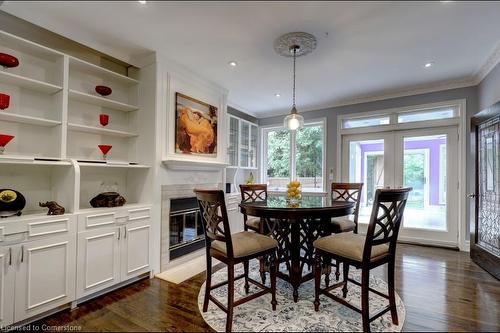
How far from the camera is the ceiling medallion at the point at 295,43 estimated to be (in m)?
2.54

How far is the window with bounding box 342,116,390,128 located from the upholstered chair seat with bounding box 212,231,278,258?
140 inches

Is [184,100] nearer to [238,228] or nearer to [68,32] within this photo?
[68,32]

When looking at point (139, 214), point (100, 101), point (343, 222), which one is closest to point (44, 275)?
point (139, 214)

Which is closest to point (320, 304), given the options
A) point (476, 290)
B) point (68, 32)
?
point (476, 290)

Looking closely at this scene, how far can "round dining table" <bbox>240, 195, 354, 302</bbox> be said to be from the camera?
7.32ft

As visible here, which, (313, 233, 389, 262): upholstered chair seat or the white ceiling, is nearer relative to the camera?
(313, 233, 389, 262): upholstered chair seat

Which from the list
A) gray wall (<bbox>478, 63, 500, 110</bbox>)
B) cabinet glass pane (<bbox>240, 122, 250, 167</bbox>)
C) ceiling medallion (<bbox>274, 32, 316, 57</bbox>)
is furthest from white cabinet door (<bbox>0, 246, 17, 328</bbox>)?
gray wall (<bbox>478, 63, 500, 110</bbox>)

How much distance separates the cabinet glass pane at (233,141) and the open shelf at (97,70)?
2178 mm

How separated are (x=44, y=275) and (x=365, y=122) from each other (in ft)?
16.8

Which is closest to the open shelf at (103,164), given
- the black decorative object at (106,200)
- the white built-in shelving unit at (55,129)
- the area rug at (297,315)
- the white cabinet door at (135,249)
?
the white built-in shelving unit at (55,129)

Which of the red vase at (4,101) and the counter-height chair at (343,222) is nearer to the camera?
the red vase at (4,101)

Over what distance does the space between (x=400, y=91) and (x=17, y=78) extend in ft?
16.9

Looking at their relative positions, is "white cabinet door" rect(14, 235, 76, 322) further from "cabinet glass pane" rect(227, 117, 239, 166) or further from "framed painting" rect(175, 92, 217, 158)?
"cabinet glass pane" rect(227, 117, 239, 166)

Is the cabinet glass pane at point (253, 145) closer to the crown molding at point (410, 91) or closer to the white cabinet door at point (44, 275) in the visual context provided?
the crown molding at point (410, 91)
